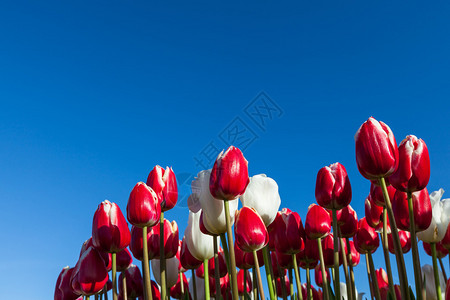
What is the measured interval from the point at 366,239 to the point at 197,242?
1237 mm

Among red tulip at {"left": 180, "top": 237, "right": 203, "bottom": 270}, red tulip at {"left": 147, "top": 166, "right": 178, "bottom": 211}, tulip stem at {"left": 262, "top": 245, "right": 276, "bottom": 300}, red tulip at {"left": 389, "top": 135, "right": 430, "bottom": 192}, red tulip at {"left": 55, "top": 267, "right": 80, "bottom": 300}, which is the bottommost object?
tulip stem at {"left": 262, "top": 245, "right": 276, "bottom": 300}

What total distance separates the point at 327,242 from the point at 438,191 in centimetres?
78

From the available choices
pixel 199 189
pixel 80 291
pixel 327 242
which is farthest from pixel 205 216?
pixel 327 242

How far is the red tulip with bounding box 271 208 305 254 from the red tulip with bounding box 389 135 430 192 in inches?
27.5

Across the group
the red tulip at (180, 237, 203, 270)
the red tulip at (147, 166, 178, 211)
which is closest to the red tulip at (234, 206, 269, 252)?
the red tulip at (147, 166, 178, 211)

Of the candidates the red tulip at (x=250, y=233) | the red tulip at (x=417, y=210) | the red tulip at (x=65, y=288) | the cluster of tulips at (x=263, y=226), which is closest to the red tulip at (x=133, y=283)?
the cluster of tulips at (x=263, y=226)

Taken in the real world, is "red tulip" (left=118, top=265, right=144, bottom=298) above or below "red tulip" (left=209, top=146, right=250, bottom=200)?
below

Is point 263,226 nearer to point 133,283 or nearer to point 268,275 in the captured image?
point 268,275

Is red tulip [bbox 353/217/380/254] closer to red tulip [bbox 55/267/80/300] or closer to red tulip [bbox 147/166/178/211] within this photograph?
red tulip [bbox 147/166/178/211]

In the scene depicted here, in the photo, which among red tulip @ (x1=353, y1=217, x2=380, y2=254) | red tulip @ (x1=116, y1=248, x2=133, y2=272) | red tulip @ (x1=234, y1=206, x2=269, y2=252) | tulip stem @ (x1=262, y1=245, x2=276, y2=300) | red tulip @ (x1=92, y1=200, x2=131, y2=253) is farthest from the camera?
red tulip @ (x1=353, y1=217, x2=380, y2=254)

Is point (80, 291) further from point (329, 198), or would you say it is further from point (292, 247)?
point (329, 198)

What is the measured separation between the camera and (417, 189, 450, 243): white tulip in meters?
2.64

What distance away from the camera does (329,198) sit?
2561mm

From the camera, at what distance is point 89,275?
99.4 inches
